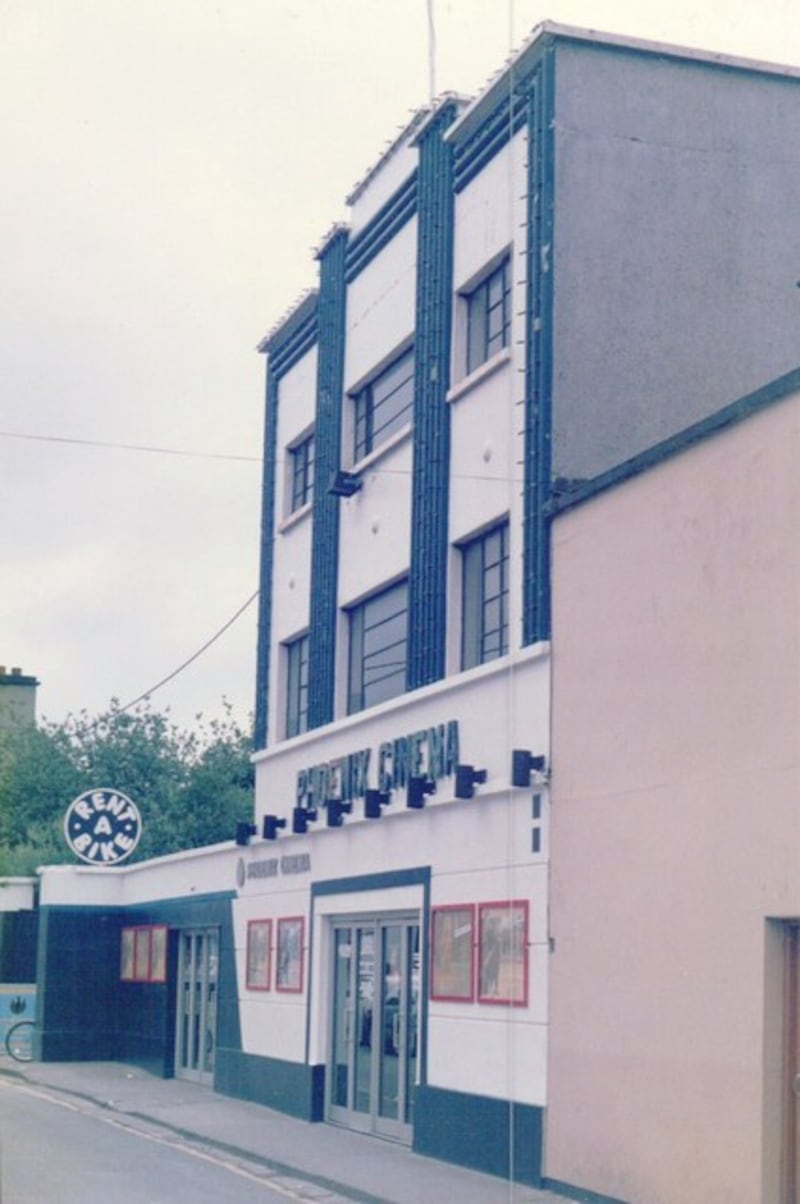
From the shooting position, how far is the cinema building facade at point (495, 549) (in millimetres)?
15906

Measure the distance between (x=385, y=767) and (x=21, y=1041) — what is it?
15.3 meters

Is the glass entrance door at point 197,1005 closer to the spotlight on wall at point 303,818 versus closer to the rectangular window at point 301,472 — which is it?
the spotlight on wall at point 303,818

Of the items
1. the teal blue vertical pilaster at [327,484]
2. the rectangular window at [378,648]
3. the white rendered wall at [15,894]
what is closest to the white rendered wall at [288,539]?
the teal blue vertical pilaster at [327,484]

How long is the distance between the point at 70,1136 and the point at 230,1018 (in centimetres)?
596

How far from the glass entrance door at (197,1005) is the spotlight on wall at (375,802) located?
725 centimetres

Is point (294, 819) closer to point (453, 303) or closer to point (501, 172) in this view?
point (453, 303)

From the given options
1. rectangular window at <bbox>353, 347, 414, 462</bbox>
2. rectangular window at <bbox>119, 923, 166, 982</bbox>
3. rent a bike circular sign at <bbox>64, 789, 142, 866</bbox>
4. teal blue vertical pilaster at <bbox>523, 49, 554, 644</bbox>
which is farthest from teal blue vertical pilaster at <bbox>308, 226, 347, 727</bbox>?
rectangular window at <bbox>119, 923, 166, 982</bbox>

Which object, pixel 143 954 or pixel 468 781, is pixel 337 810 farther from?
pixel 143 954

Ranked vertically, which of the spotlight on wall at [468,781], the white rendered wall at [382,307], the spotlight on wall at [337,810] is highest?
the white rendered wall at [382,307]

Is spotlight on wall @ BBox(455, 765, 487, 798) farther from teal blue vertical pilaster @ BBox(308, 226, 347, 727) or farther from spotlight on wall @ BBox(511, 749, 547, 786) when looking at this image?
teal blue vertical pilaster @ BBox(308, 226, 347, 727)

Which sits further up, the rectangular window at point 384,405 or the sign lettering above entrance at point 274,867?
the rectangular window at point 384,405

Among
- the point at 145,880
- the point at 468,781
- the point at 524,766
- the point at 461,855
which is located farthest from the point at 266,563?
the point at 524,766

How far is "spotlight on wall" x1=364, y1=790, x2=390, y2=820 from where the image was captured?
19.9 m

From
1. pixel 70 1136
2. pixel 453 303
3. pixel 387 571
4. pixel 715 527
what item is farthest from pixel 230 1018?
pixel 715 527
